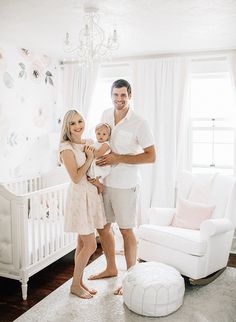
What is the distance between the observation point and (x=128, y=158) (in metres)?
2.70

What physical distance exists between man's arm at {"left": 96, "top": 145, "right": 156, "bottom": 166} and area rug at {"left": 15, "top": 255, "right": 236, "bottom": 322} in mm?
1014

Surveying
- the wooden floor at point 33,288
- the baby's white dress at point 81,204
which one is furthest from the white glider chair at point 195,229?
the baby's white dress at point 81,204

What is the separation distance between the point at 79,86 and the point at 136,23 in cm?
169

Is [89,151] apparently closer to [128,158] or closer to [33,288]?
[128,158]

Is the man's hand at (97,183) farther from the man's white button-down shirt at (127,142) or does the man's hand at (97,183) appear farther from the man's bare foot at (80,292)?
the man's bare foot at (80,292)

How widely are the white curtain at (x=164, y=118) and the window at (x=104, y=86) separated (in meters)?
0.20

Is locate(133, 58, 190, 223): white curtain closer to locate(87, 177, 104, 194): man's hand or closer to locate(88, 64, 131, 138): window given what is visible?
locate(88, 64, 131, 138): window

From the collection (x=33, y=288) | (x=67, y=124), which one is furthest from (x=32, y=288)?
(x=67, y=124)

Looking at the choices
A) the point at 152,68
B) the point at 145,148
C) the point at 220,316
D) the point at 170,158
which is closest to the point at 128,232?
the point at 145,148

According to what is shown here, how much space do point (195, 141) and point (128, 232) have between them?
5.49 feet

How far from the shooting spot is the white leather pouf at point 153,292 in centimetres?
244

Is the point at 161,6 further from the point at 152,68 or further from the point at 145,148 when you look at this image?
the point at 152,68

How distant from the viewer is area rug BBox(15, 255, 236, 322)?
96.1 inches

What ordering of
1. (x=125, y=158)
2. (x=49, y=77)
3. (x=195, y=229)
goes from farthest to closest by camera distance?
(x=49, y=77), (x=195, y=229), (x=125, y=158)
